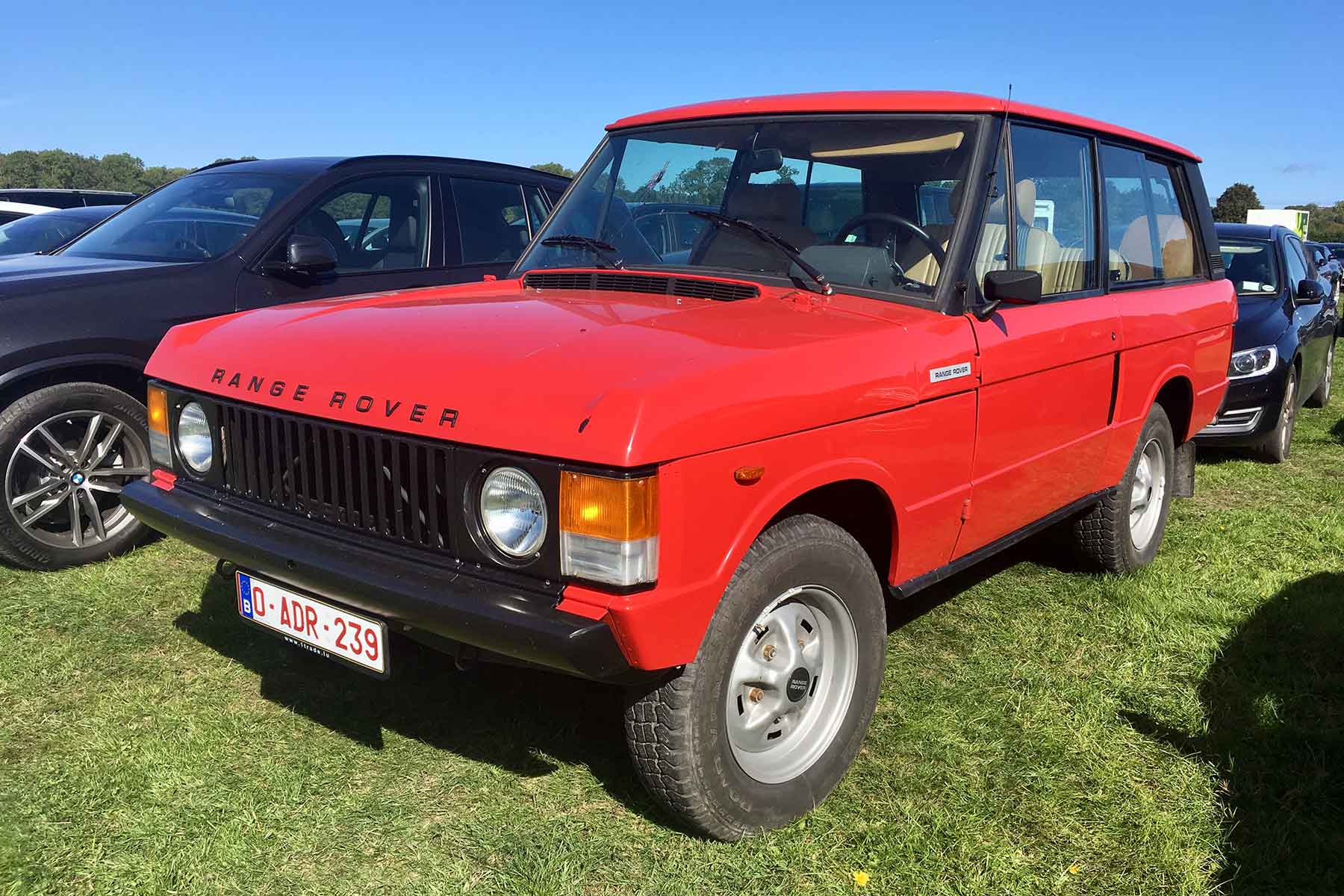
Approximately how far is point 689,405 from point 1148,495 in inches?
147

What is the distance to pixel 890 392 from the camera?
294 centimetres

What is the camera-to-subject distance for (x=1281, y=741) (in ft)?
11.3

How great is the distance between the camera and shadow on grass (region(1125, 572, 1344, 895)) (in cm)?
280

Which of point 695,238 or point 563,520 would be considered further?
point 695,238

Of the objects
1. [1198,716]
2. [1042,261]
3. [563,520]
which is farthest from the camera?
[1042,261]

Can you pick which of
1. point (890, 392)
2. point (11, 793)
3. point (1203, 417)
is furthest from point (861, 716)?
point (1203, 417)

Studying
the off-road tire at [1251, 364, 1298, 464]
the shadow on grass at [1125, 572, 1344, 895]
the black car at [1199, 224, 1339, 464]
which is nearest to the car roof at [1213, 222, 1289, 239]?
the black car at [1199, 224, 1339, 464]

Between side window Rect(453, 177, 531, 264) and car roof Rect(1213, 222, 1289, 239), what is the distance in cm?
592

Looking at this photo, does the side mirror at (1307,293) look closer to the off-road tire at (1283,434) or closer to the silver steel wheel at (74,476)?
the off-road tire at (1283,434)

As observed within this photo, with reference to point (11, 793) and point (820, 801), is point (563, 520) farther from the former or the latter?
point (11, 793)

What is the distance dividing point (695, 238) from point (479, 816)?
205 centimetres

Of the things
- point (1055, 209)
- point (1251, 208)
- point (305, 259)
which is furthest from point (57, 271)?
point (1251, 208)

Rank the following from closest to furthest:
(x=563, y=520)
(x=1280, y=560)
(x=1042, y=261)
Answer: (x=563, y=520)
(x=1042, y=261)
(x=1280, y=560)

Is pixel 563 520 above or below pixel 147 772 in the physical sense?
above
